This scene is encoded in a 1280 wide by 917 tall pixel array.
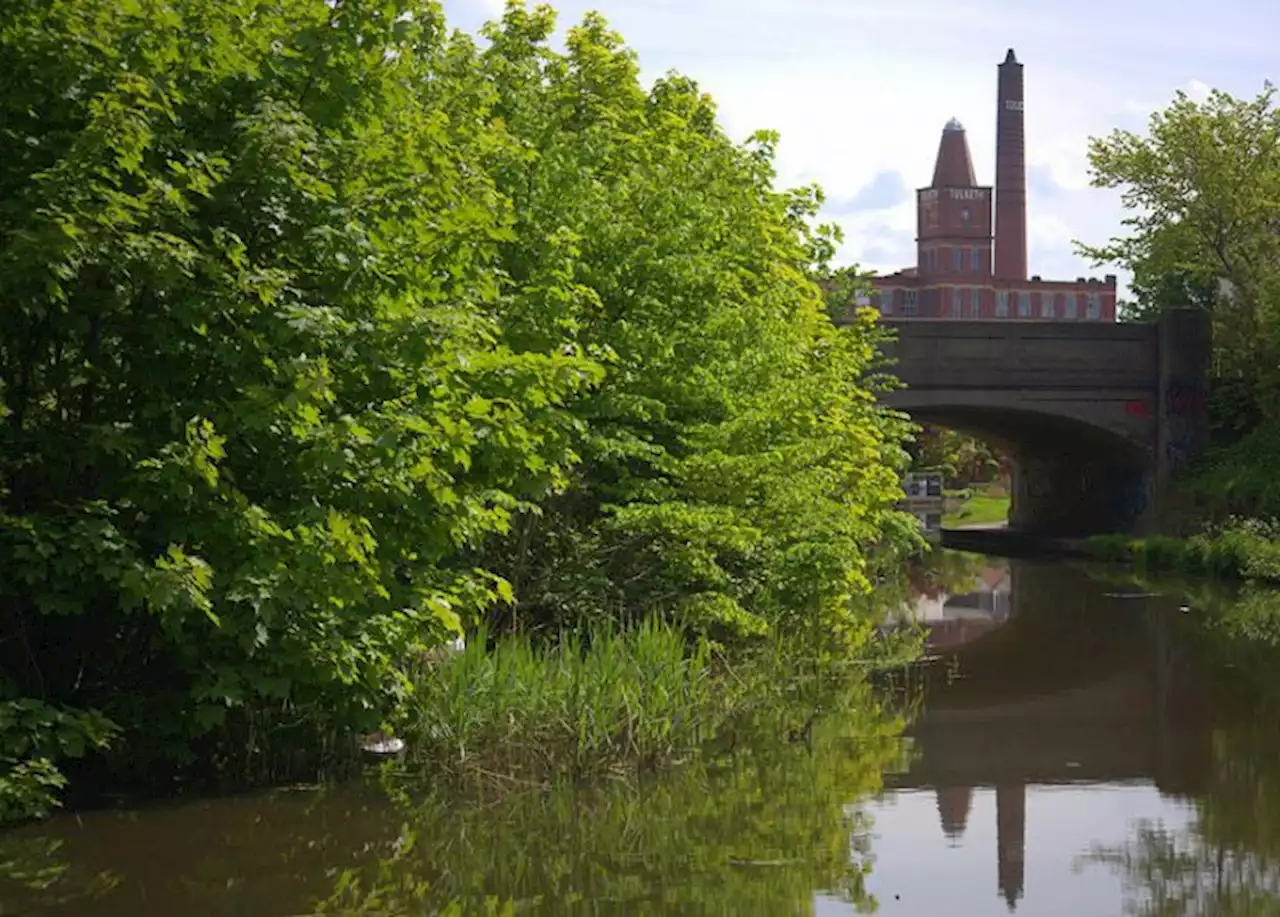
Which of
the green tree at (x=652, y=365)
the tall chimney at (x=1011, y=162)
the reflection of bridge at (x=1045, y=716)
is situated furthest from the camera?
the tall chimney at (x=1011, y=162)

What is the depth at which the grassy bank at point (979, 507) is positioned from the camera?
59469 mm

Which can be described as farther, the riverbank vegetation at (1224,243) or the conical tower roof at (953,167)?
the conical tower roof at (953,167)

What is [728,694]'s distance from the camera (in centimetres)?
1484

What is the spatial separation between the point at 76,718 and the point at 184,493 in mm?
1660

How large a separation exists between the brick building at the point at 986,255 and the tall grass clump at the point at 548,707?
258 ft

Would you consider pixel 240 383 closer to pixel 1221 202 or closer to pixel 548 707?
pixel 548 707

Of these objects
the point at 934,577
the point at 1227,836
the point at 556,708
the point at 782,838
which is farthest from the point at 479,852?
the point at 934,577

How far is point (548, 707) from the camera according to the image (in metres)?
11.9

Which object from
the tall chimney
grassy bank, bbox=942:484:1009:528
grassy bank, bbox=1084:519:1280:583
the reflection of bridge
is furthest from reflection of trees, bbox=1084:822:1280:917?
the tall chimney

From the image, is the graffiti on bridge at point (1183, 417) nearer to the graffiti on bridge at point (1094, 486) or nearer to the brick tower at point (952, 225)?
the graffiti on bridge at point (1094, 486)

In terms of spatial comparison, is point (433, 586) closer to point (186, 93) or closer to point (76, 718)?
point (76, 718)

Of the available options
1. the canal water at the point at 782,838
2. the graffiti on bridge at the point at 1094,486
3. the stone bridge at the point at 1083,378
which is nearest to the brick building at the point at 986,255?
the graffiti on bridge at the point at 1094,486

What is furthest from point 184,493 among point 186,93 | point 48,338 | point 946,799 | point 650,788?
point 946,799

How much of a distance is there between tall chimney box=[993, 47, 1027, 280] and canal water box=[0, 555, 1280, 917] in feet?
255
